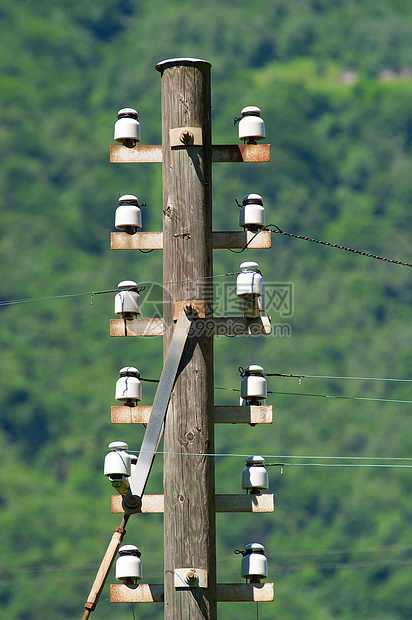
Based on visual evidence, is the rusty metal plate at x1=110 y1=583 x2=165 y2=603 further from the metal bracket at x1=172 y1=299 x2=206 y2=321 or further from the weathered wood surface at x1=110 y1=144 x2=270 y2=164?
the weathered wood surface at x1=110 y1=144 x2=270 y2=164

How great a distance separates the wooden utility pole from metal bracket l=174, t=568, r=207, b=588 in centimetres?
3

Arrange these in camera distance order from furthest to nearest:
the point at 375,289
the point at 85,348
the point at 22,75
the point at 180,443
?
the point at 22,75, the point at 375,289, the point at 85,348, the point at 180,443

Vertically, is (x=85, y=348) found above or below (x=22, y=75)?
below

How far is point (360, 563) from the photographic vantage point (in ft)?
310

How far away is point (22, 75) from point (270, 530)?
91.9 m

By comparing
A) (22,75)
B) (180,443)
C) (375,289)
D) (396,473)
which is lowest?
(180,443)

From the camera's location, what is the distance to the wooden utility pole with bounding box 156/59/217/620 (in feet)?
28.4

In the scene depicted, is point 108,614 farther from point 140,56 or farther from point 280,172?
point 140,56

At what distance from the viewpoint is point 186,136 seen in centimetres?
895

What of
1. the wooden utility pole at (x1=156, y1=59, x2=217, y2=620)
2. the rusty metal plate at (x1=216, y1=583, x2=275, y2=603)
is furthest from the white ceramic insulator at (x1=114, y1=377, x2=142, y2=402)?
the rusty metal plate at (x1=216, y1=583, x2=275, y2=603)

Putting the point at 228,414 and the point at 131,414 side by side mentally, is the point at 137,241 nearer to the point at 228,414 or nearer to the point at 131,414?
the point at 131,414

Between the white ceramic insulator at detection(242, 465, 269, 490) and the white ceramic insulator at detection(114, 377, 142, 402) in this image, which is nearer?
the white ceramic insulator at detection(242, 465, 269, 490)

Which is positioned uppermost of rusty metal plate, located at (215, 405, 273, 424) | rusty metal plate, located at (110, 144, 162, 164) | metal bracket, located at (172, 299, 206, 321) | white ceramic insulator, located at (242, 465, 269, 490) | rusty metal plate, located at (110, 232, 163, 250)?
rusty metal plate, located at (110, 144, 162, 164)

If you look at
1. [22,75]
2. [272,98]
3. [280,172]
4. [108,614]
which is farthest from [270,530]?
[22,75]
